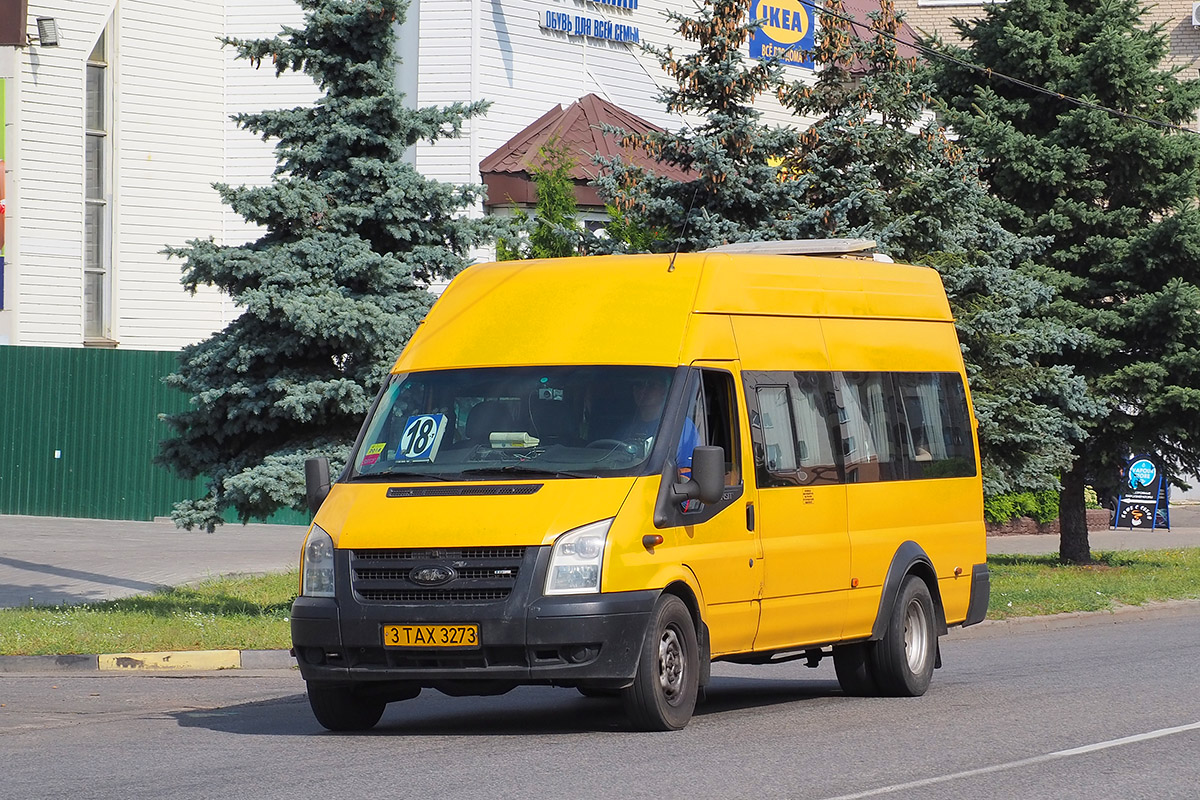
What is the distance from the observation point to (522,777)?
26.3ft

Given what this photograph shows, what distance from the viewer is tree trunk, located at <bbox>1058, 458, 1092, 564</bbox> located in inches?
961

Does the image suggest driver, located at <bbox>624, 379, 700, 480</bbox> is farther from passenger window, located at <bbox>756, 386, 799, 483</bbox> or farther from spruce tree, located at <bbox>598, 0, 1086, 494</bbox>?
spruce tree, located at <bbox>598, 0, 1086, 494</bbox>

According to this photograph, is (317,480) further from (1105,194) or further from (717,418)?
(1105,194)

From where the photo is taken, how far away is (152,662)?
13438mm

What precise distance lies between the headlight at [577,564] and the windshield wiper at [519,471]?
0.47m

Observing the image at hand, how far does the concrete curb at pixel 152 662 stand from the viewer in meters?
13.2

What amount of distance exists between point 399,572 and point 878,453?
152 inches

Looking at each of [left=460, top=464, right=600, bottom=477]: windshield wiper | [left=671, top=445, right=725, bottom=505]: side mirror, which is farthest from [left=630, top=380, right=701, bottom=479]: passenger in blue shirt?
[left=460, top=464, right=600, bottom=477]: windshield wiper

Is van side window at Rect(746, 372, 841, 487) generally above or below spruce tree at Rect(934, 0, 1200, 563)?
below

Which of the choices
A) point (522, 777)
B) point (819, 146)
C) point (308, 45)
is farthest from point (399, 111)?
point (522, 777)

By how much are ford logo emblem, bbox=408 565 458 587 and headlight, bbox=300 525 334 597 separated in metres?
0.56

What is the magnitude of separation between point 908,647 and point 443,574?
13.4ft

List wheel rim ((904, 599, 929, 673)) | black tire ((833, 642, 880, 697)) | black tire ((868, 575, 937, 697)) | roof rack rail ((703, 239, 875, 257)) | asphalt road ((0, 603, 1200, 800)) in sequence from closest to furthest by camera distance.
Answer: asphalt road ((0, 603, 1200, 800)) < black tire ((868, 575, 937, 697)) < black tire ((833, 642, 880, 697)) < wheel rim ((904, 599, 929, 673)) < roof rack rail ((703, 239, 875, 257))

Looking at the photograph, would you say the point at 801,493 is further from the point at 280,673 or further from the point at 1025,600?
the point at 1025,600
